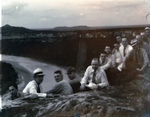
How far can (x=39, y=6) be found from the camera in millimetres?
4012

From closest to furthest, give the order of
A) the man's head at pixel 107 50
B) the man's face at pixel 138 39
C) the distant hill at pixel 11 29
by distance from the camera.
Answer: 1. the distant hill at pixel 11 29
2. the man's head at pixel 107 50
3. the man's face at pixel 138 39

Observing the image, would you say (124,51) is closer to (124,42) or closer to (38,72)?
(124,42)

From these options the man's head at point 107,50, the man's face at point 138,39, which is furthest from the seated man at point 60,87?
the man's face at point 138,39

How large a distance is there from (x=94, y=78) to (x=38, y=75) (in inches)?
32.3

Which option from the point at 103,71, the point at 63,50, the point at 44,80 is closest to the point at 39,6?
the point at 63,50

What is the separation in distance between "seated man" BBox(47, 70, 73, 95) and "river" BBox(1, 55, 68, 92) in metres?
0.05

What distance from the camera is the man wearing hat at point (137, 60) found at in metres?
4.21

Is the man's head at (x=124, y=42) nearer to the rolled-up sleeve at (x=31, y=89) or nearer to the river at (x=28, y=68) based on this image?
the river at (x=28, y=68)

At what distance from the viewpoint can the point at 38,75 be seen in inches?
160

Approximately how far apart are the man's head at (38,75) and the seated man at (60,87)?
0.20 m

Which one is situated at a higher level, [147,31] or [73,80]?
[147,31]

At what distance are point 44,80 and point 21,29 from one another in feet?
2.65

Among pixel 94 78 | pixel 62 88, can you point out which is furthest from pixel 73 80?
pixel 94 78

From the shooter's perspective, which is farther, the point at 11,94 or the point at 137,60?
the point at 137,60
